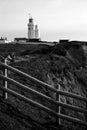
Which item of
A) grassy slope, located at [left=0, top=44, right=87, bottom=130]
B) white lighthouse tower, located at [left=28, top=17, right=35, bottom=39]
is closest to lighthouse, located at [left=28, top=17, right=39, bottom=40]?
white lighthouse tower, located at [left=28, top=17, right=35, bottom=39]

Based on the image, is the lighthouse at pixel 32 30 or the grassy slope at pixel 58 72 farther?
the lighthouse at pixel 32 30

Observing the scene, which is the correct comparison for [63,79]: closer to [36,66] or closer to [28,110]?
[36,66]

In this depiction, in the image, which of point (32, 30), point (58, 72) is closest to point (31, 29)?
point (32, 30)

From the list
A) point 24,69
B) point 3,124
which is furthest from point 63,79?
point 3,124

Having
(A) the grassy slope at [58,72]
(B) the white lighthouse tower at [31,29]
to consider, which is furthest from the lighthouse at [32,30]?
(A) the grassy slope at [58,72]

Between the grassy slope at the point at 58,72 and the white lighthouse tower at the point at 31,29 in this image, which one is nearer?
the grassy slope at the point at 58,72

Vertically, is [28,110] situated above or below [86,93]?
above

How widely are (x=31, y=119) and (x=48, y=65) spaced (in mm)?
7585

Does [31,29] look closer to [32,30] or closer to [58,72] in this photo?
[32,30]

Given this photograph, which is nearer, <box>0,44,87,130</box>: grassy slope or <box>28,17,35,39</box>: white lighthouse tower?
<box>0,44,87,130</box>: grassy slope

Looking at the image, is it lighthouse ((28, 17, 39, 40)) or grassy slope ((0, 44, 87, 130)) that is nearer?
grassy slope ((0, 44, 87, 130))

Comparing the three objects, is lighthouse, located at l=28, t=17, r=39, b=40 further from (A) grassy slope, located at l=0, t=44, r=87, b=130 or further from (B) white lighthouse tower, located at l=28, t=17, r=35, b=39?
(A) grassy slope, located at l=0, t=44, r=87, b=130

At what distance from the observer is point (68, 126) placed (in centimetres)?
808

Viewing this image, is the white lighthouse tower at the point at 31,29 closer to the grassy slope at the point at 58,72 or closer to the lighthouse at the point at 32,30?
the lighthouse at the point at 32,30
